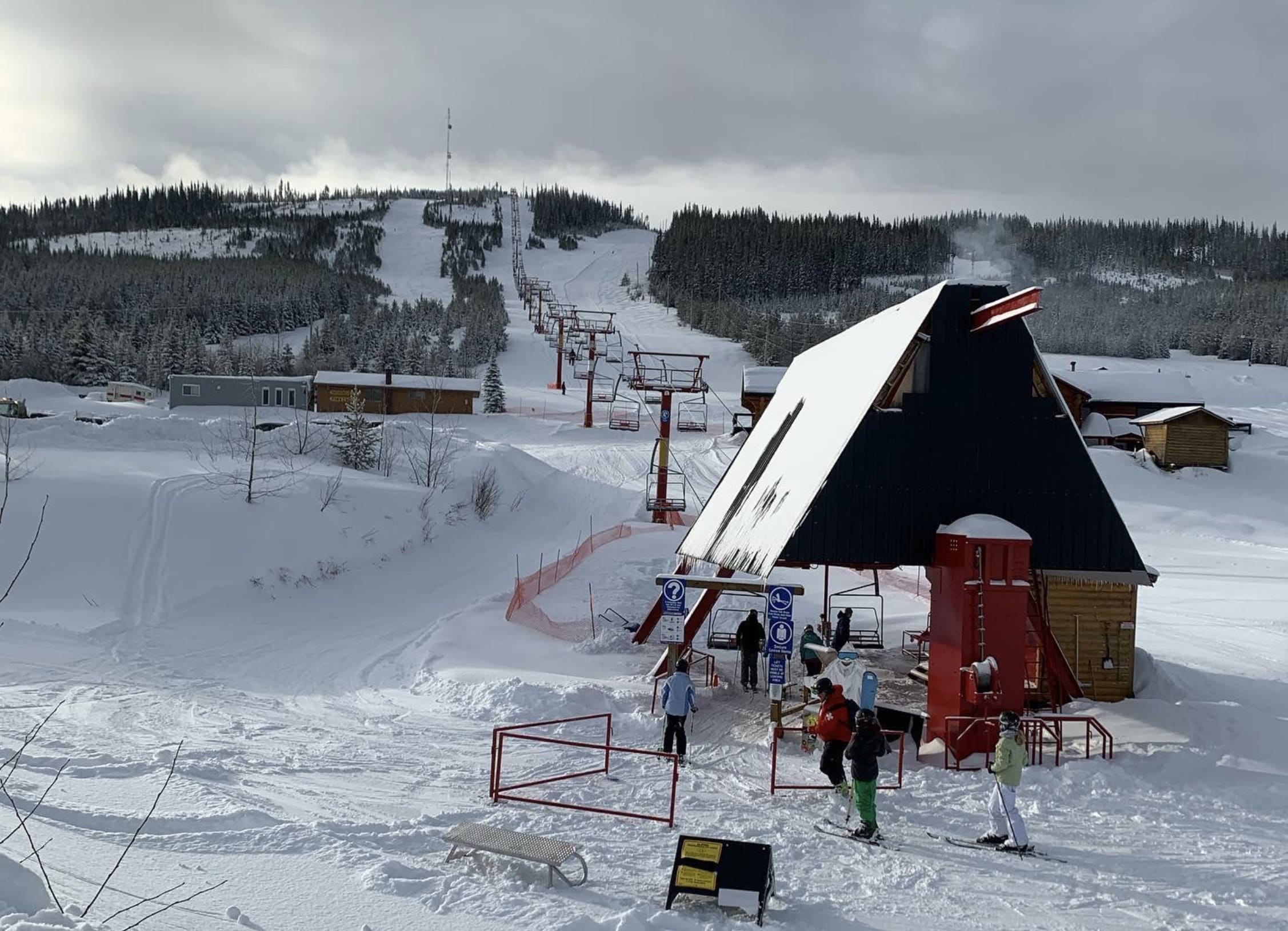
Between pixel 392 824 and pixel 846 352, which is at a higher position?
pixel 846 352

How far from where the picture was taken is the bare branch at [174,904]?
5.95 meters

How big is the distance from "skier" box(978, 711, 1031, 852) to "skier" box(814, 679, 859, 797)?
1625 millimetres

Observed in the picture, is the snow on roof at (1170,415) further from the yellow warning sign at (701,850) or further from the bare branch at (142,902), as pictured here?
the bare branch at (142,902)

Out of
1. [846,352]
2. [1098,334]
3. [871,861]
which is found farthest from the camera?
[1098,334]

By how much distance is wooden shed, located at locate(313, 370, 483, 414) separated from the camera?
64625 millimetres

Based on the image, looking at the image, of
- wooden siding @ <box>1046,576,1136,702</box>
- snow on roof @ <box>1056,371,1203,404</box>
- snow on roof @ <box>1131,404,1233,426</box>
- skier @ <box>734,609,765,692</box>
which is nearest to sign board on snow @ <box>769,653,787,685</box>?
skier @ <box>734,609,765,692</box>

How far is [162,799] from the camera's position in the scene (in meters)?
9.09

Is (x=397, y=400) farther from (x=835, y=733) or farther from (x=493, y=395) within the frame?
(x=835, y=733)

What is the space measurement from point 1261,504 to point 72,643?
44.3 meters

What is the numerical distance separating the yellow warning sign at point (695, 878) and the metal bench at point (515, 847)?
2.84ft

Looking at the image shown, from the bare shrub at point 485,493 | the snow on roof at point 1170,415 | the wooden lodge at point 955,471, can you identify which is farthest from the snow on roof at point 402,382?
the wooden lodge at point 955,471

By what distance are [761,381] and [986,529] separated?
4557 cm

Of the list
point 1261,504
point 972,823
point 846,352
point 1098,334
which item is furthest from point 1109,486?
point 1098,334

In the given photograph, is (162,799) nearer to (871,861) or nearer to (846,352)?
(871,861)
